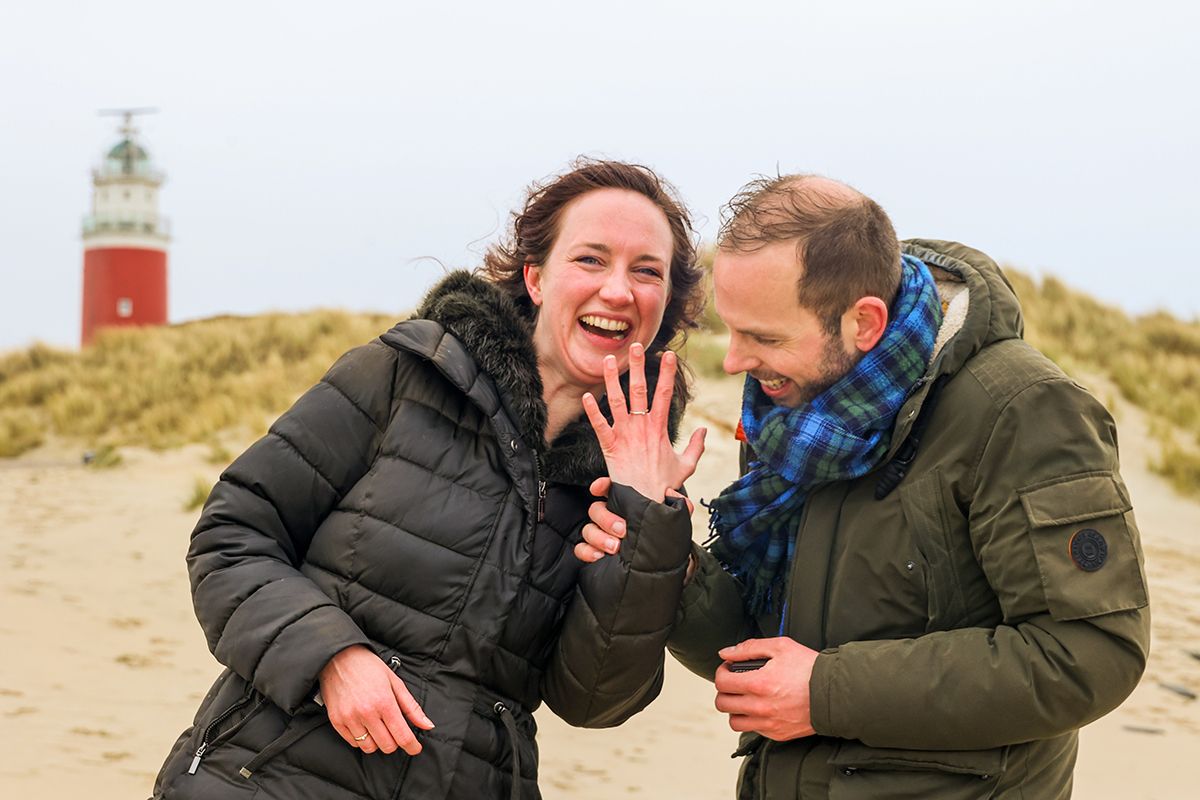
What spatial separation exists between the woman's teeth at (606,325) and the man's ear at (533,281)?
223 millimetres

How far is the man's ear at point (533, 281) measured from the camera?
327 cm

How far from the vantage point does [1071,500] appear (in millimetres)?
2223

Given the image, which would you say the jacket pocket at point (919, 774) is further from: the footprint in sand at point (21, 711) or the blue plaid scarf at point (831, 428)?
the footprint in sand at point (21, 711)

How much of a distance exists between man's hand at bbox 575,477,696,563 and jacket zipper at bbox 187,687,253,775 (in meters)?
0.86

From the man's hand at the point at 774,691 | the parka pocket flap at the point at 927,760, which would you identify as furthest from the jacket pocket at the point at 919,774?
the man's hand at the point at 774,691

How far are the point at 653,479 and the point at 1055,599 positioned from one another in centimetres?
98

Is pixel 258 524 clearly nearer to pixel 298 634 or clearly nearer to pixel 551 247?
pixel 298 634

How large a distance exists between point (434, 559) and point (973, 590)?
1241 mm

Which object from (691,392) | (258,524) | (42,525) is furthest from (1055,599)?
(42,525)

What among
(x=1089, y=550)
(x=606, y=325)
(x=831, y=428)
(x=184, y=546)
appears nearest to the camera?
(x=1089, y=550)

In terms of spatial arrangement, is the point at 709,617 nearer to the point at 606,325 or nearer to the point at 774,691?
the point at 774,691

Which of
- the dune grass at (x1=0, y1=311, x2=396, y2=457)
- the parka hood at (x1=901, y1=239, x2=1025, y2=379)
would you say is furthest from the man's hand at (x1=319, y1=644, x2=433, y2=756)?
the dune grass at (x1=0, y1=311, x2=396, y2=457)

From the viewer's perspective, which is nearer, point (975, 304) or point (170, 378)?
point (975, 304)

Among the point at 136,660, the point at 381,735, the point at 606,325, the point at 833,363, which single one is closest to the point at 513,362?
the point at 606,325
